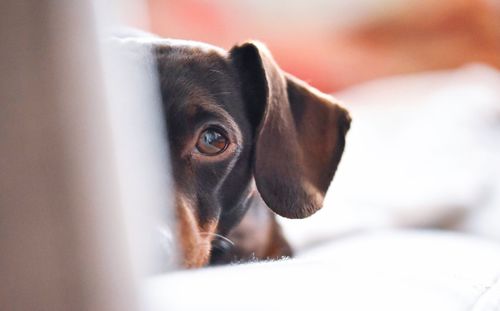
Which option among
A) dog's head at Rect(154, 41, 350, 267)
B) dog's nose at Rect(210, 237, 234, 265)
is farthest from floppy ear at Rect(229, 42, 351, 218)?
dog's nose at Rect(210, 237, 234, 265)

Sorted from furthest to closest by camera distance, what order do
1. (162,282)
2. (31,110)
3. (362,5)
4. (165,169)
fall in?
(362,5), (165,169), (162,282), (31,110)

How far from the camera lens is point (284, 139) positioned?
1.08 m

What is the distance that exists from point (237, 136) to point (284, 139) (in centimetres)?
8

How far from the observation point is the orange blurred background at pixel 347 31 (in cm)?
105

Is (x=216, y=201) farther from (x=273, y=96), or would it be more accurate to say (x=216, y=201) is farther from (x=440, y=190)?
(x=440, y=190)

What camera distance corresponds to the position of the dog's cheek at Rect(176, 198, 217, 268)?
3.02ft

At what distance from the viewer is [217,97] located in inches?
40.2

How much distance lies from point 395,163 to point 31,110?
1044mm

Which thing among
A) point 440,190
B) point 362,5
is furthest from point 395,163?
point 362,5

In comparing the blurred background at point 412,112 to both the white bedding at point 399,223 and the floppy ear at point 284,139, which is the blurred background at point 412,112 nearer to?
the white bedding at point 399,223

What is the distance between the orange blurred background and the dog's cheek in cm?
29

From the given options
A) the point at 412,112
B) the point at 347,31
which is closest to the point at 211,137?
the point at 347,31

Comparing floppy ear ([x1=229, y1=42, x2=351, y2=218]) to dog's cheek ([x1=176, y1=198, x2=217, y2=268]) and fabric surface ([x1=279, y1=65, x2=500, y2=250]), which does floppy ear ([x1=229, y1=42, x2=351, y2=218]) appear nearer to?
dog's cheek ([x1=176, y1=198, x2=217, y2=268])

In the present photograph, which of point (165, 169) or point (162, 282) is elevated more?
point (165, 169)
